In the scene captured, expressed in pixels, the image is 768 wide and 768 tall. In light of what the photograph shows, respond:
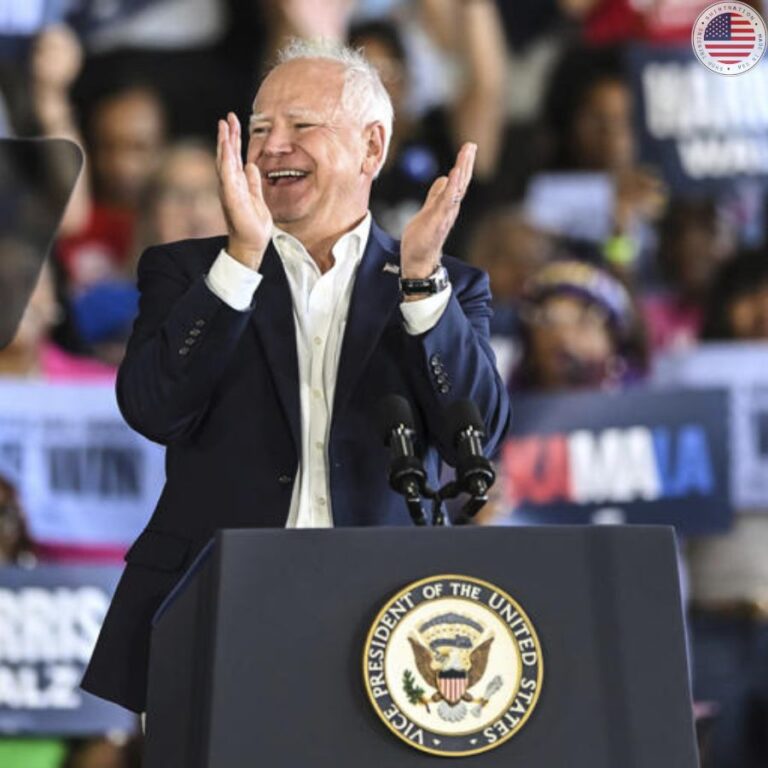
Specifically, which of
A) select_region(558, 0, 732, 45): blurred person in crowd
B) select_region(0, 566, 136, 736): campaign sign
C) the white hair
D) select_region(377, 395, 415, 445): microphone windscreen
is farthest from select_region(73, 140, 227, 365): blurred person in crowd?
select_region(377, 395, 415, 445): microphone windscreen

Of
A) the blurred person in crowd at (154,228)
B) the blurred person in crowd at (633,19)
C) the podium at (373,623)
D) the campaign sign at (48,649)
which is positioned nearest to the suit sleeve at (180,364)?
the podium at (373,623)

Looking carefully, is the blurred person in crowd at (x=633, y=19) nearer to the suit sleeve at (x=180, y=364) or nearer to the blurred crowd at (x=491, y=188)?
the blurred crowd at (x=491, y=188)

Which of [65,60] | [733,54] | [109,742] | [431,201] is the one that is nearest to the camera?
[431,201]

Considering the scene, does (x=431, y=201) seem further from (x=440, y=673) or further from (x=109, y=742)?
(x=109, y=742)

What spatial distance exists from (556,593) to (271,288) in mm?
645

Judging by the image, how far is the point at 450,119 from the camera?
6242 millimetres

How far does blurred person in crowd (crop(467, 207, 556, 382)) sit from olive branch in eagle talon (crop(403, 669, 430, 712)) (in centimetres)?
370

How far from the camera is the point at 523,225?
6176mm

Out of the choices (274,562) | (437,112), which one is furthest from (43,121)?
(274,562)

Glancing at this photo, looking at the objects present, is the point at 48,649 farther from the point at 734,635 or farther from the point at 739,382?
the point at 739,382

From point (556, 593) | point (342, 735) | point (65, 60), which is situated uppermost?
point (65, 60)

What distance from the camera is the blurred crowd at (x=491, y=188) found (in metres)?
5.90

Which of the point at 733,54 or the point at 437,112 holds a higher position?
the point at 437,112

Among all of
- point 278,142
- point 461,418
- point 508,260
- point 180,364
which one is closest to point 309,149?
point 278,142
